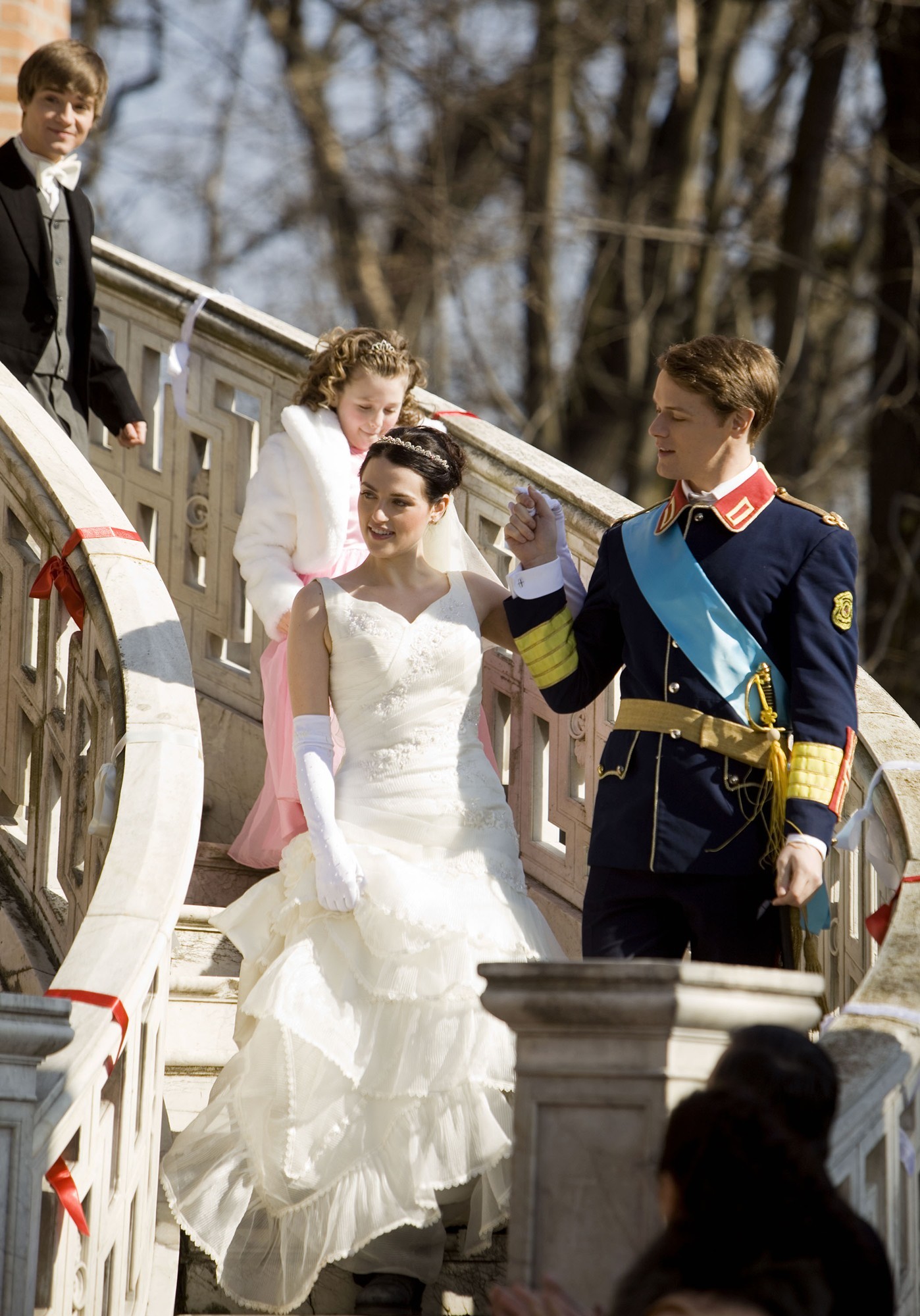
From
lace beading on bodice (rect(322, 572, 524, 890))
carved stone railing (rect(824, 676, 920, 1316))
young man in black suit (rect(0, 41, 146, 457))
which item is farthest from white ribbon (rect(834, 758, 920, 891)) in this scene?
young man in black suit (rect(0, 41, 146, 457))

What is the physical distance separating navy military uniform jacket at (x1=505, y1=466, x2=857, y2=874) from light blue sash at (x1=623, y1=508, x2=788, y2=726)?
2cm

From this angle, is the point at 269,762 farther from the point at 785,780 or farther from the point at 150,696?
the point at 785,780

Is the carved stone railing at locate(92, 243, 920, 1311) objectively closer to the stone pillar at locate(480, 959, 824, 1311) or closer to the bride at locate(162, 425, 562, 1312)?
the stone pillar at locate(480, 959, 824, 1311)

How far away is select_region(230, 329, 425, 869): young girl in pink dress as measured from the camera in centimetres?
524

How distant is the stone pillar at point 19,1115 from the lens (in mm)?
3053

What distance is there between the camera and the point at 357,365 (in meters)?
5.25

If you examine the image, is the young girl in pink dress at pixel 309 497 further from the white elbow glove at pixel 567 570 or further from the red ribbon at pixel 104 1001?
the red ribbon at pixel 104 1001

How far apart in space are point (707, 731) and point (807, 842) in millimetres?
331

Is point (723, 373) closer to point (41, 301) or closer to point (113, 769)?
point (113, 769)

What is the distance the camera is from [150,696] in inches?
174

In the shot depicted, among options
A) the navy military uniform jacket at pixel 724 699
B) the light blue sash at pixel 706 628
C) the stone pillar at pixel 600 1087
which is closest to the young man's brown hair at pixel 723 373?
the navy military uniform jacket at pixel 724 699

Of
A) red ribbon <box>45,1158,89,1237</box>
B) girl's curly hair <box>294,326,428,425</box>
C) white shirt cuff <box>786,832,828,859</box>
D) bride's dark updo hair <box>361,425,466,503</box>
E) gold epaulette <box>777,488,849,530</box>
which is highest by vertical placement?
girl's curly hair <box>294,326,428,425</box>

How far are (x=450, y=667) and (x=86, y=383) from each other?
235cm

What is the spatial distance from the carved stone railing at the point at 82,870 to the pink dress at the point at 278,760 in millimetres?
569
